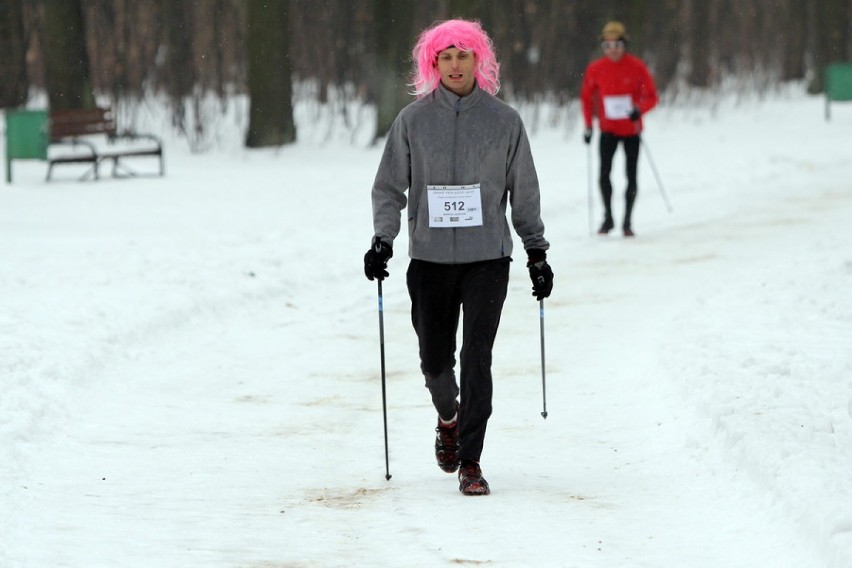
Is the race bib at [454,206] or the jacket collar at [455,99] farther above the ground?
the jacket collar at [455,99]

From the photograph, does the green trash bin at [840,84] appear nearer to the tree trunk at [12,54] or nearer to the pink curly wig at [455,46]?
the tree trunk at [12,54]

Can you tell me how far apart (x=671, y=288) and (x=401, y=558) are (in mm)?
6759

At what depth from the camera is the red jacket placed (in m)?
14.8

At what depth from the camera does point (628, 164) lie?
15.1 metres

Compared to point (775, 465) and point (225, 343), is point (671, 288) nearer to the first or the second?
point (225, 343)

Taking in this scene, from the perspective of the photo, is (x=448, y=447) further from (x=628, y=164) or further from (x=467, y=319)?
(x=628, y=164)

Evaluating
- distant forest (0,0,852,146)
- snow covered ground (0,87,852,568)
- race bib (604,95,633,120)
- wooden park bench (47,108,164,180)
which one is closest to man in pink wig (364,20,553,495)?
snow covered ground (0,87,852,568)

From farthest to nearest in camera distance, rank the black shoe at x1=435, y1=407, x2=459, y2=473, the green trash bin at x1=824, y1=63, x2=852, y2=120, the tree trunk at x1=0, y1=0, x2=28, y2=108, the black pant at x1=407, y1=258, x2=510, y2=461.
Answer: the green trash bin at x1=824, y1=63, x2=852, y2=120
the tree trunk at x1=0, y1=0, x2=28, y2=108
the black shoe at x1=435, y1=407, x2=459, y2=473
the black pant at x1=407, y1=258, x2=510, y2=461

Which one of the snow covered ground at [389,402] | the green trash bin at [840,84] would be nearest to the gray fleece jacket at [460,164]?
the snow covered ground at [389,402]

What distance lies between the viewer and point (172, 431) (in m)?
7.45

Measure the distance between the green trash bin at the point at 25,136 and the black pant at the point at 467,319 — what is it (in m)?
13.7

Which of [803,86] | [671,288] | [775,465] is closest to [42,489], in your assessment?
[775,465]

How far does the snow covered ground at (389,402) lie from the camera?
213 inches

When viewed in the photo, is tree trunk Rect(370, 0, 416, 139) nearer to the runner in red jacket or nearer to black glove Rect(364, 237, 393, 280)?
the runner in red jacket
